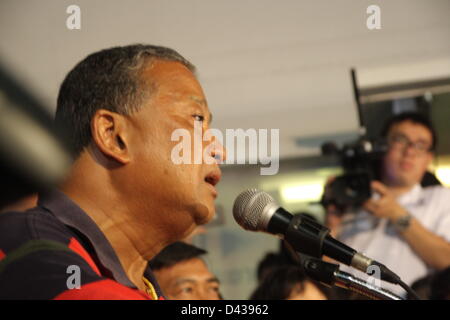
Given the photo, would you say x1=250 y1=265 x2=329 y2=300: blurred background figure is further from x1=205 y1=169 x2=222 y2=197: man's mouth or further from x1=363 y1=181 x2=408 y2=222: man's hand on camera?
x1=205 y1=169 x2=222 y2=197: man's mouth

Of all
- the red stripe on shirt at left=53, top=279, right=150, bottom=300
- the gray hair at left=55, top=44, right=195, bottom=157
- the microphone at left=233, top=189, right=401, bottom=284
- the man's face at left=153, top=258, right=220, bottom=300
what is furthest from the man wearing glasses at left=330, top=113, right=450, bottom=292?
the red stripe on shirt at left=53, top=279, right=150, bottom=300

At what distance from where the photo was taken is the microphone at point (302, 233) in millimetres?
1427

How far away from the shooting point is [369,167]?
10.0ft

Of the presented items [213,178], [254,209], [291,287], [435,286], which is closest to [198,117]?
[213,178]

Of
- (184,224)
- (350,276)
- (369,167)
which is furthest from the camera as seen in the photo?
(369,167)

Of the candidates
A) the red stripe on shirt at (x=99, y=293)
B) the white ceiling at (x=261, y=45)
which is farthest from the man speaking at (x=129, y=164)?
the white ceiling at (x=261, y=45)

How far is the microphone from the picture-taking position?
1427 mm

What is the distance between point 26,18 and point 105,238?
197cm

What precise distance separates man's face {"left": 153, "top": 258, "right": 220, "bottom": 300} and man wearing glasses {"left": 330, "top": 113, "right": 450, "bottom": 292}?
0.68 m

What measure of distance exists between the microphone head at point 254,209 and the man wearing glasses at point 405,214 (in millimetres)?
1499

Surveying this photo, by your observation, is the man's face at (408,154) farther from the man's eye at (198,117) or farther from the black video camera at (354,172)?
the man's eye at (198,117)
